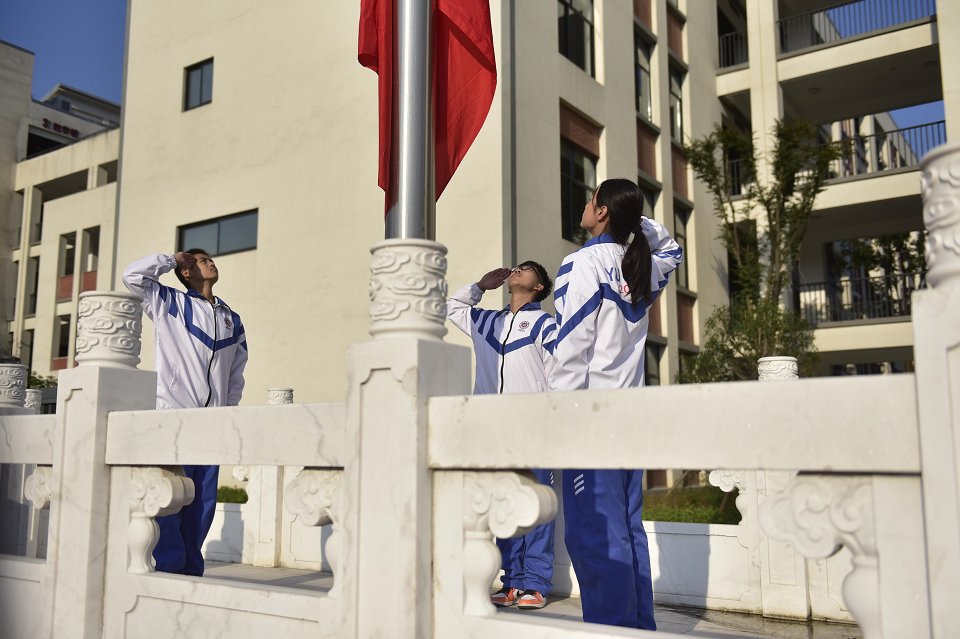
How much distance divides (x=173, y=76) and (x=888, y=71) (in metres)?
13.9

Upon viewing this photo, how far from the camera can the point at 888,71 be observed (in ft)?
56.4

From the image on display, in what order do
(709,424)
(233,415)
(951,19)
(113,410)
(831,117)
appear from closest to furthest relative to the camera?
(709,424), (233,415), (113,410), (951,19), (831,117)

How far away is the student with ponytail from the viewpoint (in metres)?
3.41

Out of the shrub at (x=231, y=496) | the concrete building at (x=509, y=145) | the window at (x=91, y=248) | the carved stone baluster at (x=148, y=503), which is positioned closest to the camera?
the carved stone baluster at (x=148, y=503)

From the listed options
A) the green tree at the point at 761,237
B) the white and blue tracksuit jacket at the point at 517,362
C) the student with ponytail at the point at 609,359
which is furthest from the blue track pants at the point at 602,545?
the green tree at the point at 761,237

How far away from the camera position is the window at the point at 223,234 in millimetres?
14414

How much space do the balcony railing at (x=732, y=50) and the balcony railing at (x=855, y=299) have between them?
5489mm

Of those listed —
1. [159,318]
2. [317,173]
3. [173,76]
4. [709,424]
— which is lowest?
[709,424]

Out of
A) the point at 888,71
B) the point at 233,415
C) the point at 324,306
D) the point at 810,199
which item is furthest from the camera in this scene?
the point at 888,71

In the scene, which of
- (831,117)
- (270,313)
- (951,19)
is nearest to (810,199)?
(951,19)

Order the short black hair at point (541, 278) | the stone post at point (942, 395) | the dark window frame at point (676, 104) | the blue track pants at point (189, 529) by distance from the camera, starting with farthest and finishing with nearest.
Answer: the dark window frame at point (676, 104)
the short black hair at point (541, 278)
the blue track pants at point (189, 529)
the stone post at point (942, 395)

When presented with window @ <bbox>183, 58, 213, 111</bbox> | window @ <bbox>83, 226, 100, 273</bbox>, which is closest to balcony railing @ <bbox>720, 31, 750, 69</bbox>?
window @ <bbox>183, 58, 213, 111</bbox>

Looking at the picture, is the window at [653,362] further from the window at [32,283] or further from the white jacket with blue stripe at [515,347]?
the window at [32,283]

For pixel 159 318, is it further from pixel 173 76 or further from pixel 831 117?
pixel 831 117
